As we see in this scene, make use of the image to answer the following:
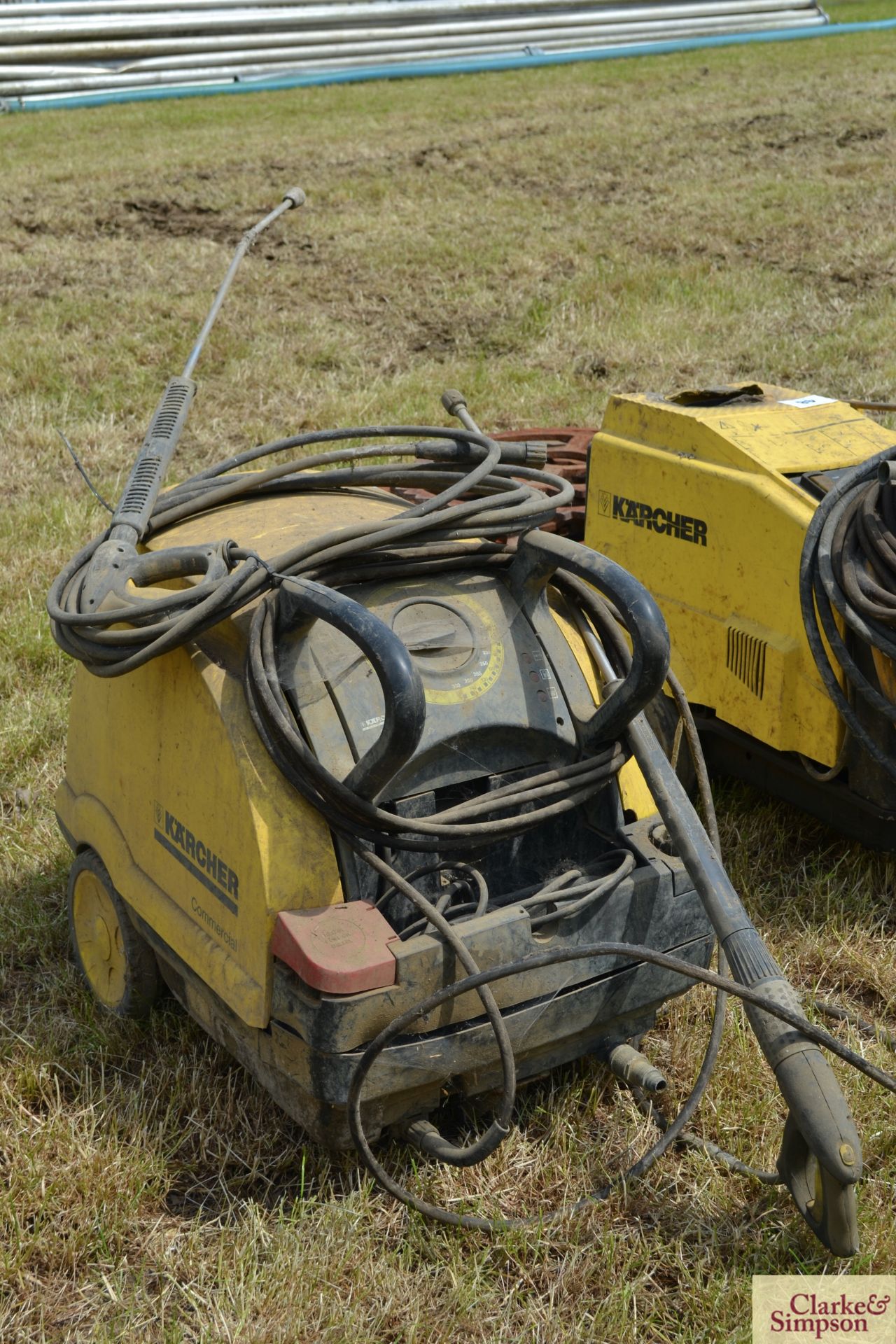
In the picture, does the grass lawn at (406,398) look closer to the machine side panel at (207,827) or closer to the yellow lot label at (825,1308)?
the yellow lot label at (825,1308)

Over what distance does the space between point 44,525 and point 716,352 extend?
3.54 m

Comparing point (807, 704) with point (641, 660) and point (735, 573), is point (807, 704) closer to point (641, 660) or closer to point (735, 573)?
point (735, 573)

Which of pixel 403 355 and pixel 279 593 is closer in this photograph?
pixel 279 593

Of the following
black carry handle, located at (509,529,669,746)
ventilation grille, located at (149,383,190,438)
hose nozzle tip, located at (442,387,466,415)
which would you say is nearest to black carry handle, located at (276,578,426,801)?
black carry handle, located at (509,529,669,746)

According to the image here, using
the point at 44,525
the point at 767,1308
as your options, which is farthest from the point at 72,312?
the point at 767,1308

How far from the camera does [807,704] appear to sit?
2.97 metres

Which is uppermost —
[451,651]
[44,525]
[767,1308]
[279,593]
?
[279,593]

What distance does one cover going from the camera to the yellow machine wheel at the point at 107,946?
2.55 meters

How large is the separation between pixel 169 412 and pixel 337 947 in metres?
1.41

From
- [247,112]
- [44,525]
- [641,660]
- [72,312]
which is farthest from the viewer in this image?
[247,112]

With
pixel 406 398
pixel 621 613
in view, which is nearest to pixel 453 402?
pixel 621 613

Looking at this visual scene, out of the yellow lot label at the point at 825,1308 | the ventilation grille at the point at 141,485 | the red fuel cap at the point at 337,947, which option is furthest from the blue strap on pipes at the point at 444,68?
the yellow lot label at the point at 825,1308

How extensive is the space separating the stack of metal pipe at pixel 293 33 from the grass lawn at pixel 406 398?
1.62 metres

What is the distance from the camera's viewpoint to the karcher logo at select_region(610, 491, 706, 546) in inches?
126
